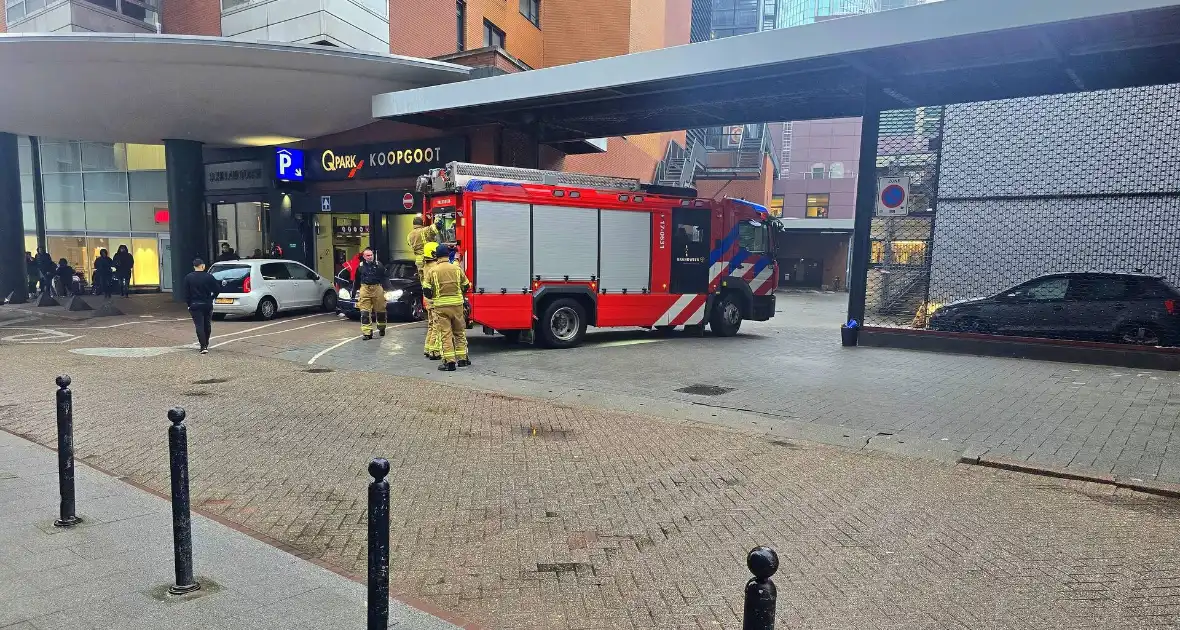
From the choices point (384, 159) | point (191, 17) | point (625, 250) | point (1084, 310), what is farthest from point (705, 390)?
point (191, 17)

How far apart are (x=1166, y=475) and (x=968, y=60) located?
322 inches

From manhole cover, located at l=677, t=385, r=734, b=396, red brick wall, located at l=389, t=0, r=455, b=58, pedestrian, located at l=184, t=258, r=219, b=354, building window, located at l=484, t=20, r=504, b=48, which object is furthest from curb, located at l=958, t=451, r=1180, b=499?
building window, located at l=484, t=20, r=504, b=48

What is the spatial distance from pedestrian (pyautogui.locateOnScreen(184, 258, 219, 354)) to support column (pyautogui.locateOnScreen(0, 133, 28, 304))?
1464 cm

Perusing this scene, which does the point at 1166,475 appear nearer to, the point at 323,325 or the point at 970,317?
the point at 970,317

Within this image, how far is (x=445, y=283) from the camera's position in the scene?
10.0 meters

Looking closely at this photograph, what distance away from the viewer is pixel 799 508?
15.6 feet

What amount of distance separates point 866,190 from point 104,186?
28.5 m

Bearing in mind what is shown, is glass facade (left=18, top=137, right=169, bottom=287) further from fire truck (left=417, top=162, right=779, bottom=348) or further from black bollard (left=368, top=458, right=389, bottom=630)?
black bollard (left=368, top=458, right=389, bottom=630)

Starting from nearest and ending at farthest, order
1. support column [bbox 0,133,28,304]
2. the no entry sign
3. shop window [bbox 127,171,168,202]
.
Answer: the no entry sign < support column [bbox 0,133,28,304] < shop window [bbox 127,171,168,202]

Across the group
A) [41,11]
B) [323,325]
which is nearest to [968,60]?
[323,325]

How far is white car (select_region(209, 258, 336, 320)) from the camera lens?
16.2 metres

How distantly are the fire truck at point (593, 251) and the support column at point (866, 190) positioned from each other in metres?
2.61

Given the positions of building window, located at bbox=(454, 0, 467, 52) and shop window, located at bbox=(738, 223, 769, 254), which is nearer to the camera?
shop window, located at bbox=(738, 223, 769, 254)

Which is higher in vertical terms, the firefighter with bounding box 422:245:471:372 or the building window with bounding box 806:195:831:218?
the building window with bounding box 806:195:831:218
